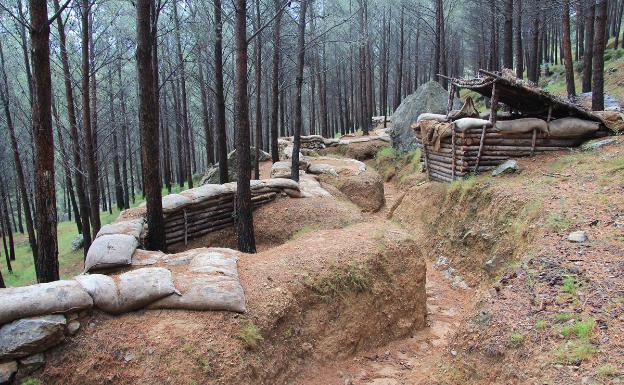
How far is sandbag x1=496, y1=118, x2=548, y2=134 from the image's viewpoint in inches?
390

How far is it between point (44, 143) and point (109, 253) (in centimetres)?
168

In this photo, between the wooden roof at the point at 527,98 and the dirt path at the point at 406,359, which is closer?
the dirt path at the point at 406,359

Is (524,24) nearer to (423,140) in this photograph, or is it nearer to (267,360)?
(423,140)

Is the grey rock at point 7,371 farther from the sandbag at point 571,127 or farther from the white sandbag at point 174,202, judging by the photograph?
the sandbag at point 571,127

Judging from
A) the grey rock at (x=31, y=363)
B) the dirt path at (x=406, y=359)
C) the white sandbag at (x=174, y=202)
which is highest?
the white sandbag at (x=174, y=202)

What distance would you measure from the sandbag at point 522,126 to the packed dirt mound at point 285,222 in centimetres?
391

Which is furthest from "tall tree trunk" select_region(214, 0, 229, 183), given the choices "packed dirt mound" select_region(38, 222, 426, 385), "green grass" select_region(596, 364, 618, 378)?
"green grass" select_region(596, 364, 618, 378)

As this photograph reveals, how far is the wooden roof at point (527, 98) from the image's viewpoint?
9.62 metres

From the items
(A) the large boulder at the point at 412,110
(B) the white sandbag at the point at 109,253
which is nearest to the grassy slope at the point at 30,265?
(B) the white sandbag at the point at 109,253

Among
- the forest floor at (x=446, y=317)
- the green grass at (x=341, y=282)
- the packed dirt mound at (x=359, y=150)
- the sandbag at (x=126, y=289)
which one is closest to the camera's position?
the forest floor at (x=446, y=317)

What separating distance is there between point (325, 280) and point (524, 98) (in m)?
7.56

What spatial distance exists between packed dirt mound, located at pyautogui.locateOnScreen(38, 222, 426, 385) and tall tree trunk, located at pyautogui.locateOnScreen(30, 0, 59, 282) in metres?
1.60

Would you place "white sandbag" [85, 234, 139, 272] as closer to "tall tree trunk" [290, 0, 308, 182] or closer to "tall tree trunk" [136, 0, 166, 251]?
"tall tree trunk" [136, 0, 166, 251]

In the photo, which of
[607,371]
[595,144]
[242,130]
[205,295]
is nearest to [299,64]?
[242,130]
